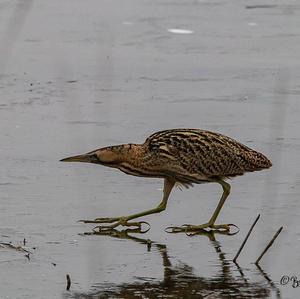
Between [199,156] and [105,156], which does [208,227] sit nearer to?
[199,156]

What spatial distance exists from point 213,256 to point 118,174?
193 cm

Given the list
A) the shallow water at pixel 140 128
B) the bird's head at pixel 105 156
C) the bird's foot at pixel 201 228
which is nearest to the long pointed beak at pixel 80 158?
the bird's head at pixel 105 156

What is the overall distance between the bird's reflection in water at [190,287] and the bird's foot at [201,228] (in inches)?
27.2

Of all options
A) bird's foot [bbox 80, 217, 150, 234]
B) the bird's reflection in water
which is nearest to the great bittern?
bird's foot [bbox 80, 217, 150, 234]

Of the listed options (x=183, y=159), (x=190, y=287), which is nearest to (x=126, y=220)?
(x=183, y=159)

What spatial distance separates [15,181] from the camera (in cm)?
787

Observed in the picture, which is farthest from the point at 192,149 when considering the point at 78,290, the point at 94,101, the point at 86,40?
the point at 86,40

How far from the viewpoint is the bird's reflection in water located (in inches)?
225

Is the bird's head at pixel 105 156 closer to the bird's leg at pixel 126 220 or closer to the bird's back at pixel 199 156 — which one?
the bird's back at pixel 199 156

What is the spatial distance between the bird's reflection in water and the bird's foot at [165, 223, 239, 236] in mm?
690

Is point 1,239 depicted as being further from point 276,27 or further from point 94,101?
point 276,27

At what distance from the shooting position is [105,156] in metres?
7.19

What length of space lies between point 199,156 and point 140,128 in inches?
82.9

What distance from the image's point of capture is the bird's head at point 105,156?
23.3 feet
